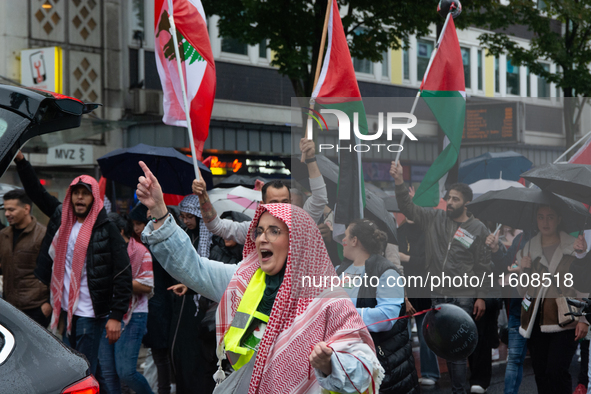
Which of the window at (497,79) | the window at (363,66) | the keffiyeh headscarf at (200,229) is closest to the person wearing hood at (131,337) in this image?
the keffiyeh headscarf at (200,229)

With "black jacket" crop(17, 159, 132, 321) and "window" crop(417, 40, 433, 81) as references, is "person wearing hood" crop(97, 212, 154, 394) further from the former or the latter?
"window" crop(417, 40, 433, 81)

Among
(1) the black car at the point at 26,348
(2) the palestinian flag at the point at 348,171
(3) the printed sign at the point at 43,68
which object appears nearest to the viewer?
(1) the black car at the point at 26,348

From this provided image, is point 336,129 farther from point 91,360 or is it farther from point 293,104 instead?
point 91,360

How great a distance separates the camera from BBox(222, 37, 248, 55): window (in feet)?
59.9

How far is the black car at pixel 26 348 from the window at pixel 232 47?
15.5 metres

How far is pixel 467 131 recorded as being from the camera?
163 inches

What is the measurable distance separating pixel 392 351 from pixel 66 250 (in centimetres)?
266

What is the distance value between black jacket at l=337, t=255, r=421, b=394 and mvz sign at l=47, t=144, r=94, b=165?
40.3 ft

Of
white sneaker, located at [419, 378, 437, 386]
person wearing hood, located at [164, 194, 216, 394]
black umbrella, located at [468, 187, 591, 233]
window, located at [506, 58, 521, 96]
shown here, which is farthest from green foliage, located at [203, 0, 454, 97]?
window, located at [506, 58, 521, 96]

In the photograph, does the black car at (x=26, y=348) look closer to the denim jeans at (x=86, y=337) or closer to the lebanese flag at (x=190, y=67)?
the denim jeans at (x=86, y=337)

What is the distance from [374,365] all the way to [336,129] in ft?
4.85

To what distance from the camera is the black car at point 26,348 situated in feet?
7.82

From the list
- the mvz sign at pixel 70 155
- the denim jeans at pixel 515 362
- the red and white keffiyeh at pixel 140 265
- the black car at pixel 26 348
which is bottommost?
the denim jeans at pixel 515 362

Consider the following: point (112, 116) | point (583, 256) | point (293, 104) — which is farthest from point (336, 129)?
point (112, 116)
